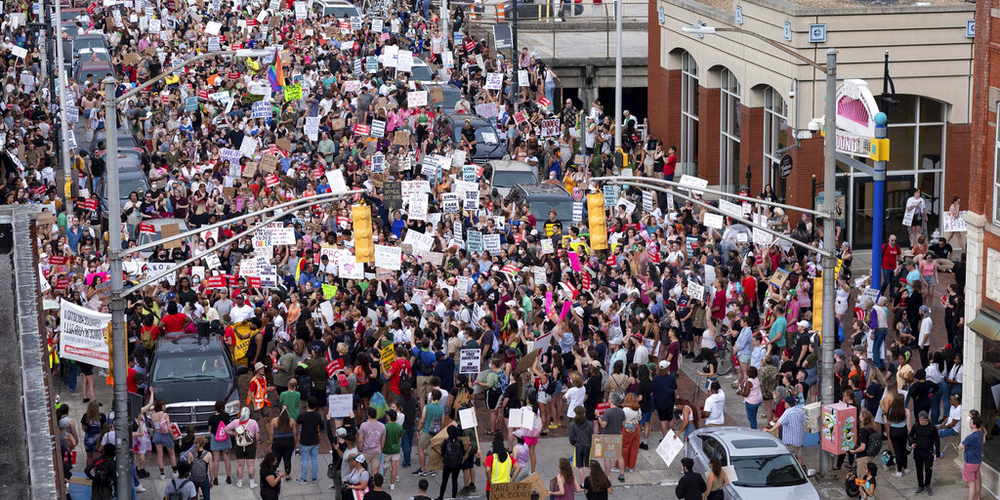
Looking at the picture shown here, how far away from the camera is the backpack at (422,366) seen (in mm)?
26031

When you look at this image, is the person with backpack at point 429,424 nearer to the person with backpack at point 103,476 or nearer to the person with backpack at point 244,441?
the person with backpack at point 244,441

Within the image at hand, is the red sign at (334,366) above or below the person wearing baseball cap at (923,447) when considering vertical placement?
above

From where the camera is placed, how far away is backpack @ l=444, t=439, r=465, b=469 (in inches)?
900

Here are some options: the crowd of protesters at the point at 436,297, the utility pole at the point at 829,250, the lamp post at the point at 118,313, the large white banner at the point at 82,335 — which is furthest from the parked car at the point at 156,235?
A: the utility pole at the point at 829,250

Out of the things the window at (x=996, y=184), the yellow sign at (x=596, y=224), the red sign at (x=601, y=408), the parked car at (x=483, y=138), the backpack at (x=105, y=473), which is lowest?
the backpack at (x=105, y=473)

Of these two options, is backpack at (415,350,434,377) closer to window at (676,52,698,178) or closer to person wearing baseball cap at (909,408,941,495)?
person wearing baseball cap at (909,408,941,495)

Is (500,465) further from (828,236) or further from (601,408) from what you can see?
(828,236)

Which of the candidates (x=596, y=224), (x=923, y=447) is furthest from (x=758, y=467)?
(x=596, y=224)

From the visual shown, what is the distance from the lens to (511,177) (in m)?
39.8

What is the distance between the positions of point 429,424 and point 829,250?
6600mm

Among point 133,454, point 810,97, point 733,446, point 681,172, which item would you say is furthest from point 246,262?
point 681,172

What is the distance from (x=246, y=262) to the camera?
30.4m

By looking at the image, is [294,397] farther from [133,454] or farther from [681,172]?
[681,172]

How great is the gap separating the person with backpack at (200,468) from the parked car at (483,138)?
21.4 m
